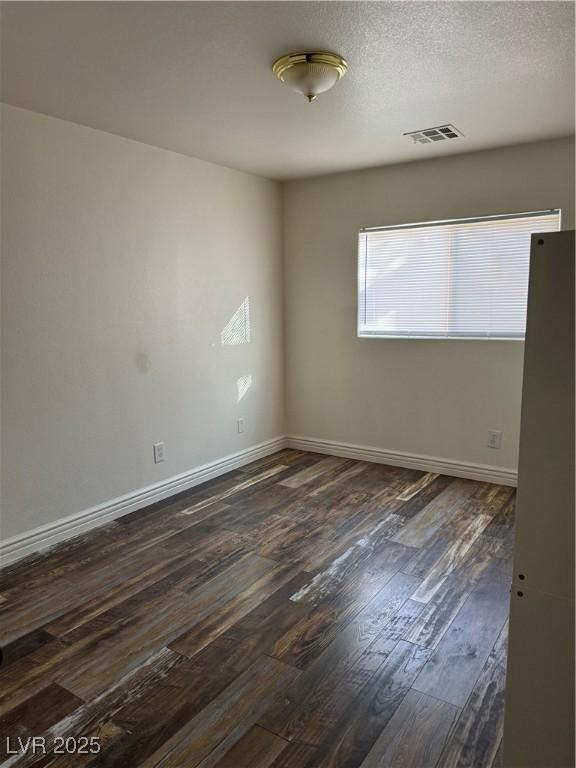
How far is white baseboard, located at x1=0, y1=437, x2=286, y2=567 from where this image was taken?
9.50ft

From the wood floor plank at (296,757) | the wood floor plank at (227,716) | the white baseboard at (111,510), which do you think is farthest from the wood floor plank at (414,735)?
the white baseboard at (111,510)

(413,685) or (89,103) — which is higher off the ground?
(89,103)

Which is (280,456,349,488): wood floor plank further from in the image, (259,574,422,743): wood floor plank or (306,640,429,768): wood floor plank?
(306,640,429,768): wood floor plank

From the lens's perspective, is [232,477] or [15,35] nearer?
[15,35]

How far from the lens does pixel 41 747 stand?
166 centimetres

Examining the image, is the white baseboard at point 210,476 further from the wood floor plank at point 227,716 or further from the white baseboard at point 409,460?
the wood floor plank at point 227,716

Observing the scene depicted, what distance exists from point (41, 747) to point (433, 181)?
13.2 ft

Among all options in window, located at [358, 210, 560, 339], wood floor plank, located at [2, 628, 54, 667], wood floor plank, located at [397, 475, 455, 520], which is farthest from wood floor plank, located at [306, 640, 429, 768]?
window, located at [358, 210, 560, 339]

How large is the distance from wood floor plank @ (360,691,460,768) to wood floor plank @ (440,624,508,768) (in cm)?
4

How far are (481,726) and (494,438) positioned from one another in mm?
2520

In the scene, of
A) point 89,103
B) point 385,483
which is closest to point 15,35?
point 89,103

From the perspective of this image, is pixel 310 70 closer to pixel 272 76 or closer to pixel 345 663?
pixel 272 76

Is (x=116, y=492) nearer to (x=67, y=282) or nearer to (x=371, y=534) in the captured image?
(x=67, y=282)

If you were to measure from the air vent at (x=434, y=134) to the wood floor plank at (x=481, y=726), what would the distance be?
2.89m
